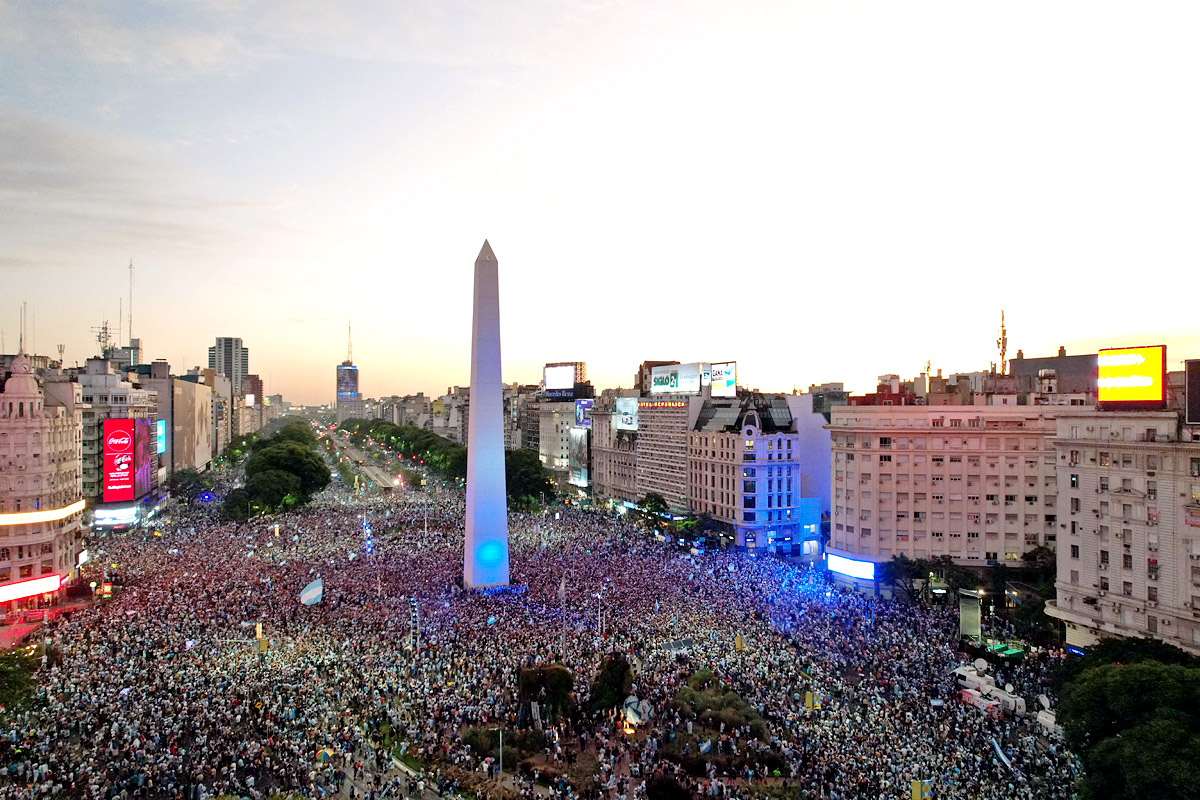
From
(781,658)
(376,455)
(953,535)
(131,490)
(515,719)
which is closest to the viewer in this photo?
(515,719)

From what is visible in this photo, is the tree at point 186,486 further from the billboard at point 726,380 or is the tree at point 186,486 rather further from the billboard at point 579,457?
the billboard at point 726,380

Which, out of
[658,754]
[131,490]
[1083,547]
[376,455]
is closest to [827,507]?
[1083,547]

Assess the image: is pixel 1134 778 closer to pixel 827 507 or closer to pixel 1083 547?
pixel 1083 547

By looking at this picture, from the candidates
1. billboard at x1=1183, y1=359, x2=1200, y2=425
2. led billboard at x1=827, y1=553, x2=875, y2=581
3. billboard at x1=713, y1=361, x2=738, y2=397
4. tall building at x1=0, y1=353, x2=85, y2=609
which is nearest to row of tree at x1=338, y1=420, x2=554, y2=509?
billboard at x1=713, y1=361, x2=738, y2=397

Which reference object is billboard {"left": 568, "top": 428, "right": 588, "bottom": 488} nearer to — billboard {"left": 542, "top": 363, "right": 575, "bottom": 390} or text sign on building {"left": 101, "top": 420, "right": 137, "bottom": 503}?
billboard {"left": 542, "top": 363, "right": 575, "bottom": 390}

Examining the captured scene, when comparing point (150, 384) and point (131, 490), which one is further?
point (150, 384)

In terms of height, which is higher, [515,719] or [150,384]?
[150,384]

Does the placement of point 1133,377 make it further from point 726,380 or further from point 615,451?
point 615,451
